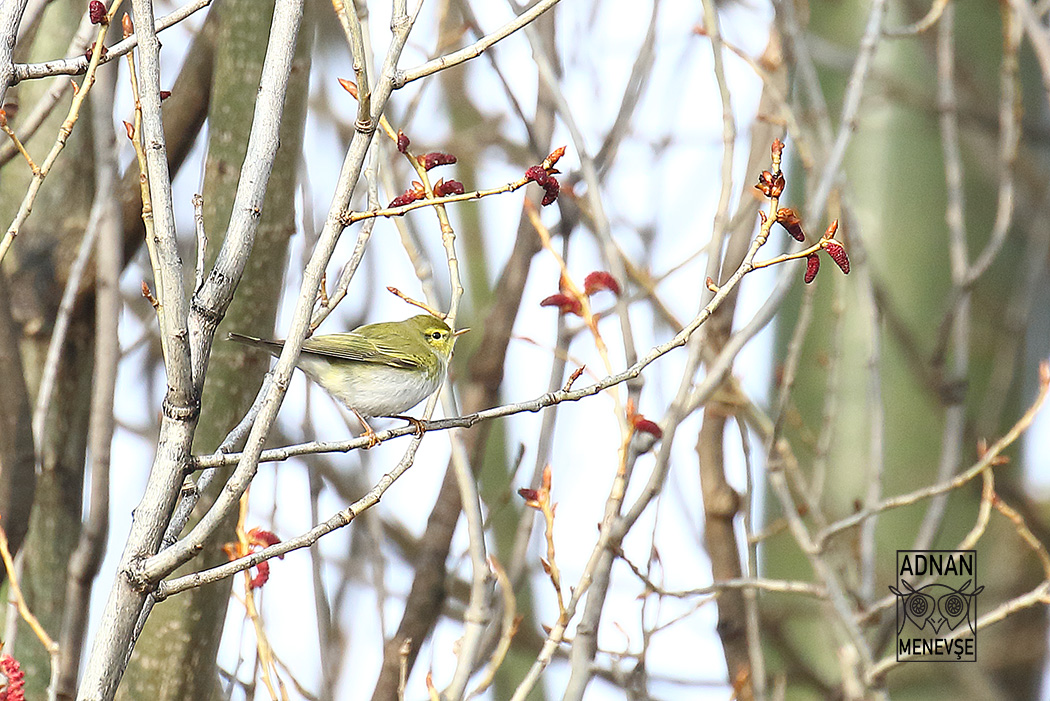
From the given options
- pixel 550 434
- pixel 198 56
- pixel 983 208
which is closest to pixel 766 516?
pixel 983 208

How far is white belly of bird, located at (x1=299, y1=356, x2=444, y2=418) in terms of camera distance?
2.78 meters

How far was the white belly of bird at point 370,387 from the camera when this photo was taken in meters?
2.78

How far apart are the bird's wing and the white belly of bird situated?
4 cm

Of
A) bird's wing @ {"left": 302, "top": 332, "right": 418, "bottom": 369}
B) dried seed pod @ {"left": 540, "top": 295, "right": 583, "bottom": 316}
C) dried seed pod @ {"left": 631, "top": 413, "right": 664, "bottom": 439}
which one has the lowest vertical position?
dried seed pod @ {"left": 631, "top": 413, "right": 664, "bottom": 439}

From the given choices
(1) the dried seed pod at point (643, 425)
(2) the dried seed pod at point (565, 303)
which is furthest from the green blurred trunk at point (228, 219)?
(1) the dried seed pod at point (643, 425)

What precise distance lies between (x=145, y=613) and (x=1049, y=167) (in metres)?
4.42

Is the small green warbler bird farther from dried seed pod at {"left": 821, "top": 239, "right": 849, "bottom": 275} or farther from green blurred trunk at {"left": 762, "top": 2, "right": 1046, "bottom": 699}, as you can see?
green blurred trunk at {"left": 762, "top": 2, "right": 1046, "bottom": 699}

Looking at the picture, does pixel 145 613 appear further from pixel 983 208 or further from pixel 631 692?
pixel 983 208

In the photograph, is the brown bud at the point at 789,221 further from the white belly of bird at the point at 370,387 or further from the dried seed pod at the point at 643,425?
the white belly of bird at the point at 370,387

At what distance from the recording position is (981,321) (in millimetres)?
4074

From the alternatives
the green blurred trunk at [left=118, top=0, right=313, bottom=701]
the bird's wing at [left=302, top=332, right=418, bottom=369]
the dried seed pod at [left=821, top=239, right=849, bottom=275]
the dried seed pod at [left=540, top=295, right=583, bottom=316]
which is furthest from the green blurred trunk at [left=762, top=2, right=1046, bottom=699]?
the dried seed pod at [left=821, top=239, right=849, bottom=275]
